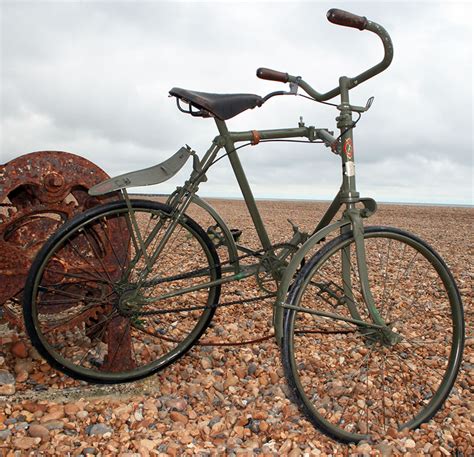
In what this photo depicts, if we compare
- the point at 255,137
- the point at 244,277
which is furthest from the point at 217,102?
the point at 244,277

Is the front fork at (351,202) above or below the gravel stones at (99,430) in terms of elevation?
above

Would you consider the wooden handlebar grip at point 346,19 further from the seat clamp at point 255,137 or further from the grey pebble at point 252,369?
the grey pebble at point 252,369

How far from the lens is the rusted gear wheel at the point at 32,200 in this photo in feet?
10.8

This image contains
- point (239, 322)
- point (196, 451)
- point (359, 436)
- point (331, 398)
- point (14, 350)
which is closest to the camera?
point (196, 451)

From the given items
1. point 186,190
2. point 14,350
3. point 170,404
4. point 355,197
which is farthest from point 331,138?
point 14,350

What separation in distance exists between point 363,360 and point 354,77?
2.02 metres

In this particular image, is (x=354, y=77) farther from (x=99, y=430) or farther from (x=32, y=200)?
(x=99, y=430)

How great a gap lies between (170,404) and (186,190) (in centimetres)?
150

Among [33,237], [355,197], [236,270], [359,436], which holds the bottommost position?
[359,436]

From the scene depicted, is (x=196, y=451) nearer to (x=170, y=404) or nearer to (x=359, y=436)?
(x=170, y=404)

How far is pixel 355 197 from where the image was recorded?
3.22 meters

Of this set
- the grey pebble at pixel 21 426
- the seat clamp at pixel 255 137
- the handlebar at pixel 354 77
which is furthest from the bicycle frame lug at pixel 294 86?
the grey pebble at pixel 21 426

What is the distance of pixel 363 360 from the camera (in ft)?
11.4

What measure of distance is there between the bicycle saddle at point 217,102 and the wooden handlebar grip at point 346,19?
2.40 feet
